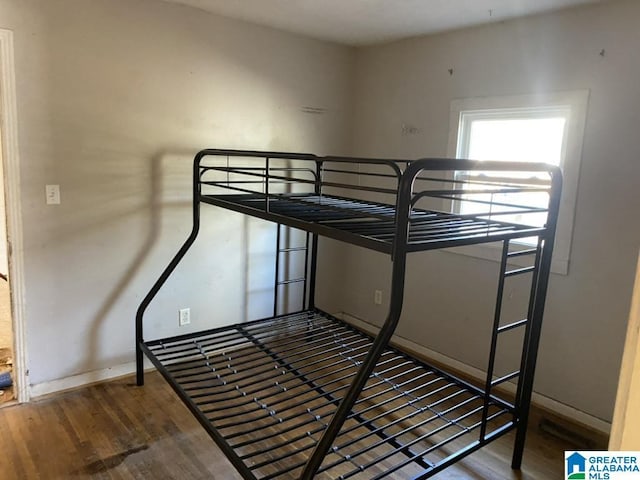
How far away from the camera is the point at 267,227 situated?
Answer: 3.30 metres

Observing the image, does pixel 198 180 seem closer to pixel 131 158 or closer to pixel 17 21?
pixel 131 158

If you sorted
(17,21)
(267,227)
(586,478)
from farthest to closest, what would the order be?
(267,227)
(17,21)
(586,478)

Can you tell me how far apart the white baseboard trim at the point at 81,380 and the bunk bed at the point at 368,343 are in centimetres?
16

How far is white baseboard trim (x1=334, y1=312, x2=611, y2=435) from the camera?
2.43 meters

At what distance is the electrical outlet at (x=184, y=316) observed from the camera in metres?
3.01

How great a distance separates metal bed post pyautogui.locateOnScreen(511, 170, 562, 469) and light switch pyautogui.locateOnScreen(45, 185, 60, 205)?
7.95 ft

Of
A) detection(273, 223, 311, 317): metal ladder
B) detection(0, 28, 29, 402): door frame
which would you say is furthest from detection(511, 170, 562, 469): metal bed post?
detection(0, 28, 29, 402): door frame

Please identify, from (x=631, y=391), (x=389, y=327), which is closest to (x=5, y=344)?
(x=389, y=327)

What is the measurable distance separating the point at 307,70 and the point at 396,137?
31.6 inches

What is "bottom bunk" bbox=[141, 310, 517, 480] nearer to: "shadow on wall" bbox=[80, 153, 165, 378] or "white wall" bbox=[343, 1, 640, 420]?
"shadow on wall" bbox=[80, 153, 165, 378]

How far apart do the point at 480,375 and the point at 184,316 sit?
6.41 ft

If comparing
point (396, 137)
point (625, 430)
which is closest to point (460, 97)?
point (396, 137)

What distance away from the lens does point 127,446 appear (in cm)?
219

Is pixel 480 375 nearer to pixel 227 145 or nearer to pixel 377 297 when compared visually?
pixel 377 297
